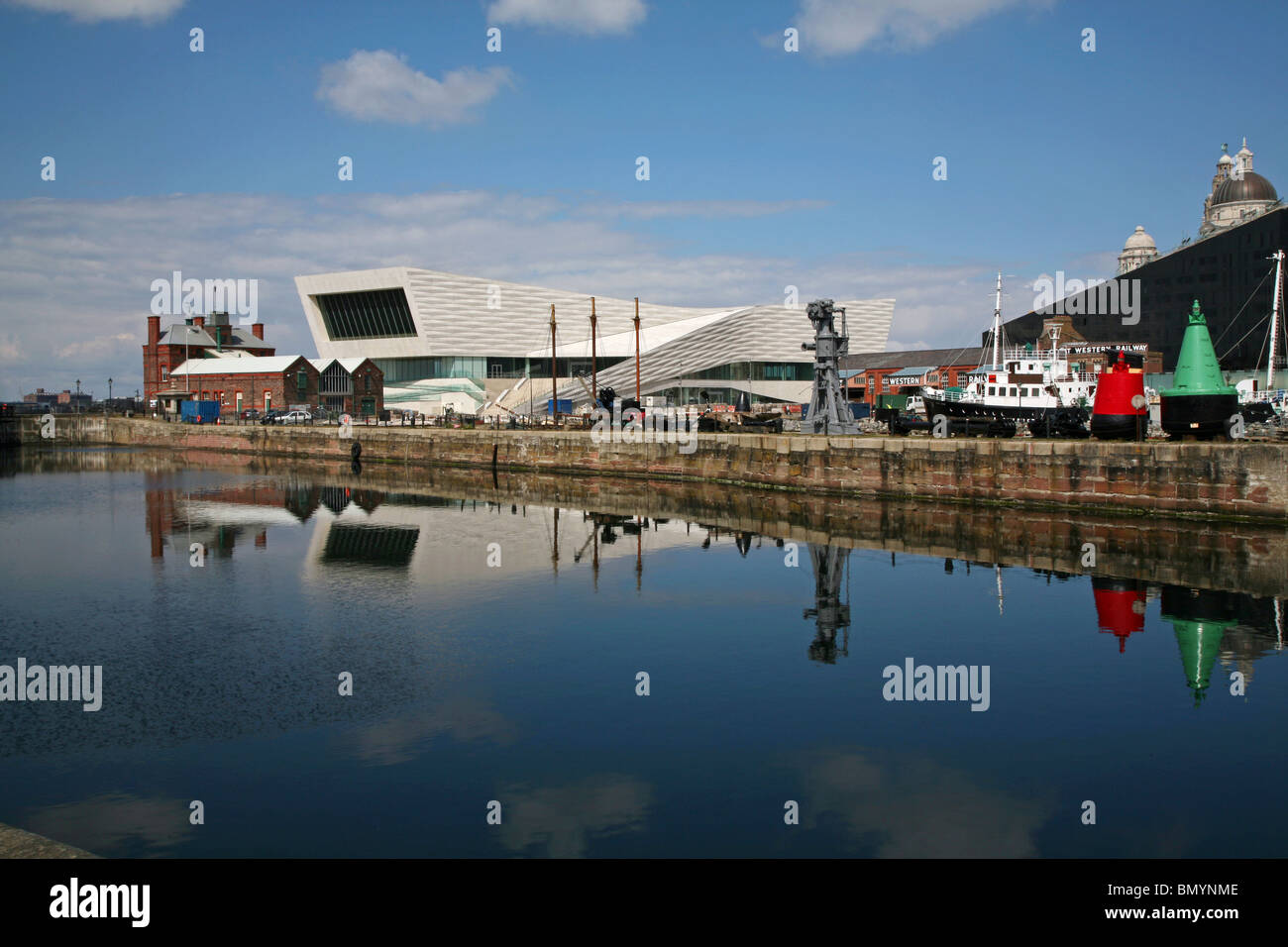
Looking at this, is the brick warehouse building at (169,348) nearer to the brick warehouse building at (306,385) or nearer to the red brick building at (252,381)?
the red brick building at (252,381)

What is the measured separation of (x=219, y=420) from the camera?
306 feet

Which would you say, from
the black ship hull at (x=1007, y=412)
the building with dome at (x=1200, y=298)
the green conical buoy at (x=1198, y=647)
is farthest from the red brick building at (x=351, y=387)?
the green conical buoy at (x=1198, y=647)

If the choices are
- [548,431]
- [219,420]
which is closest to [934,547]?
[548,431]

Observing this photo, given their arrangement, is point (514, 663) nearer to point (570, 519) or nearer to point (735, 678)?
point (735, 678)

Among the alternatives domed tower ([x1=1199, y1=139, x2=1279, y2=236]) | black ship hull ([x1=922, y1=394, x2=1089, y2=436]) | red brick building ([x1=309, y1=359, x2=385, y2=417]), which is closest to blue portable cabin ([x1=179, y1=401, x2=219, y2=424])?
red brick building ([x1=309, y1=359, x2=385, y2=417])

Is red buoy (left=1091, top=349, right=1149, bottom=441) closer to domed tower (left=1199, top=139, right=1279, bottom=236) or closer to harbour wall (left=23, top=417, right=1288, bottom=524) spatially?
harbour wall (left=23, top=417, right=1288, bottom=524)

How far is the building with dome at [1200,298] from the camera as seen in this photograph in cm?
8644

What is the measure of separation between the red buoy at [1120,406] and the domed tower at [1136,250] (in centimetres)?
13800

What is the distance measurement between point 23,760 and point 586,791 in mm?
7168

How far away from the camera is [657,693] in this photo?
15758mm

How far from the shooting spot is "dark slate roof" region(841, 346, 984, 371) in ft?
356

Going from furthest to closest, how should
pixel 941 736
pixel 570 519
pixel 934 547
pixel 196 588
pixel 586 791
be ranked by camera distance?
pixel 570 519 → pixel 934 547 → pixel 196 588 → pixel 941 736 → pixel 586 791

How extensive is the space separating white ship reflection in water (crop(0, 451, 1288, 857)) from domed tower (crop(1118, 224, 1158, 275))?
14389 centimetres

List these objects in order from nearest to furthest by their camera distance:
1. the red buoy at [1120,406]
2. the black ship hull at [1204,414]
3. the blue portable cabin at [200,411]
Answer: the black ship hull at [1204,414]
the red buoy at [1120,406]
the blue portable cabin at [200,411]
